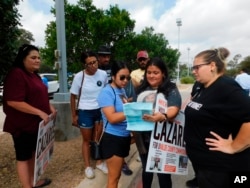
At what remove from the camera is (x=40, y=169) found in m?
3.35

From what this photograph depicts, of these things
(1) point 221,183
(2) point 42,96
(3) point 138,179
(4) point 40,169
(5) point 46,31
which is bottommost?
(3) point 138,179

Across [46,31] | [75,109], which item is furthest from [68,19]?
[75,109]

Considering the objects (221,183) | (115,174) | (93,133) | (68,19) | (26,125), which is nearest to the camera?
(221,183)

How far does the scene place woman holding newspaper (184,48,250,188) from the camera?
2113 mm

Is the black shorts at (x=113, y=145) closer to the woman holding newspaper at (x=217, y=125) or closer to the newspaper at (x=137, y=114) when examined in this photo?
the newspaper at (x=137, y=114)

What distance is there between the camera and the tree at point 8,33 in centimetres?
351

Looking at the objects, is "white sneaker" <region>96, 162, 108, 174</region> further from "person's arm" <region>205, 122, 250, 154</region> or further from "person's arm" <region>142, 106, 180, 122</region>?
"person's arm" <region>205, 122, 250, 154</region>

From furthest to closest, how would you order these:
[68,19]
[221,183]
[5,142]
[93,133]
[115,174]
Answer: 1. [68,19]
2. [5,142]
3. [93,133]
4. [115,174]
5. [221,183]

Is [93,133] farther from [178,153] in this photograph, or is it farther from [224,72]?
[224,72]

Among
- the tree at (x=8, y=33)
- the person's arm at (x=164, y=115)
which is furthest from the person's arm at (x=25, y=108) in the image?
the person's arm at (x=164, y=115)

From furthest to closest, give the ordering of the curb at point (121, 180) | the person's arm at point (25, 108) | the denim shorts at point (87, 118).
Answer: the denim shorts at point (87, 118) → the curb at point (121, 180) → the person's arm at point (25, 108)

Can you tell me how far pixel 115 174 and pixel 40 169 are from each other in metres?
0.89

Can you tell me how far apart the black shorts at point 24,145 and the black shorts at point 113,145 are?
2.75 ft

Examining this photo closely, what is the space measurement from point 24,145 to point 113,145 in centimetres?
101
